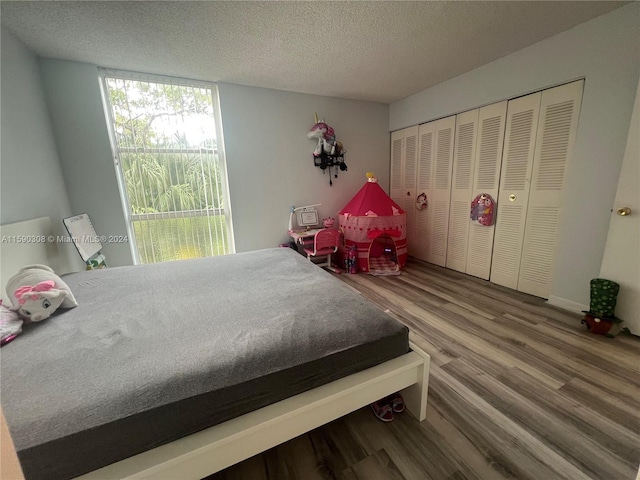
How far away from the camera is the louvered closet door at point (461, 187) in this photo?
2986 millimetres

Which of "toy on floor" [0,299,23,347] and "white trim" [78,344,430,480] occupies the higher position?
"toy on floor" [0,299,23,347]

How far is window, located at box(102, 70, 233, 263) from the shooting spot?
2.70m

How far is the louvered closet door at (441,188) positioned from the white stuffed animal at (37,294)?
147 inches

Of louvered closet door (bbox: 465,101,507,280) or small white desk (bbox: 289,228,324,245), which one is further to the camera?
small white desk (bbox: 289,228,324,245)

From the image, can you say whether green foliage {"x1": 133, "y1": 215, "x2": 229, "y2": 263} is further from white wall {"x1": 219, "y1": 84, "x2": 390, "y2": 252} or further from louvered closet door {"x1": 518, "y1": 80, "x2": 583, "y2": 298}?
louvered closet door {"x1": 518, "y1": 80, "x2": 583, "y2": 298}

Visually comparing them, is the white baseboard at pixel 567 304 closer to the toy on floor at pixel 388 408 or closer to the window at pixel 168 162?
the toy on floor at pixel 388 408

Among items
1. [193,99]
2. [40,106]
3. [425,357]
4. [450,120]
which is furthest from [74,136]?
[450,120]

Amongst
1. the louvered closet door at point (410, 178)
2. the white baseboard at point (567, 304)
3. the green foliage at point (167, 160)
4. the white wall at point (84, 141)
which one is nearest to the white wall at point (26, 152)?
the white wall at point (84, 141)

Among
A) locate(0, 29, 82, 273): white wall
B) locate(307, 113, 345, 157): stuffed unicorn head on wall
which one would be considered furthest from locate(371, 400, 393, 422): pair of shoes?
locate(307, 113, 345, 157): stuffed unicorn head on wall

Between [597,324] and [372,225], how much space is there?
84.8 inches

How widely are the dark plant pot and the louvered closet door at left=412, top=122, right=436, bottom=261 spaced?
1.88 meters

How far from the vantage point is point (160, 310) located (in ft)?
4.72

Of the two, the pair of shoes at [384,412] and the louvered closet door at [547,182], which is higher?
the louvered closet door at [547,182]

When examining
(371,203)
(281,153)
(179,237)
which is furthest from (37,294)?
(371,203)
